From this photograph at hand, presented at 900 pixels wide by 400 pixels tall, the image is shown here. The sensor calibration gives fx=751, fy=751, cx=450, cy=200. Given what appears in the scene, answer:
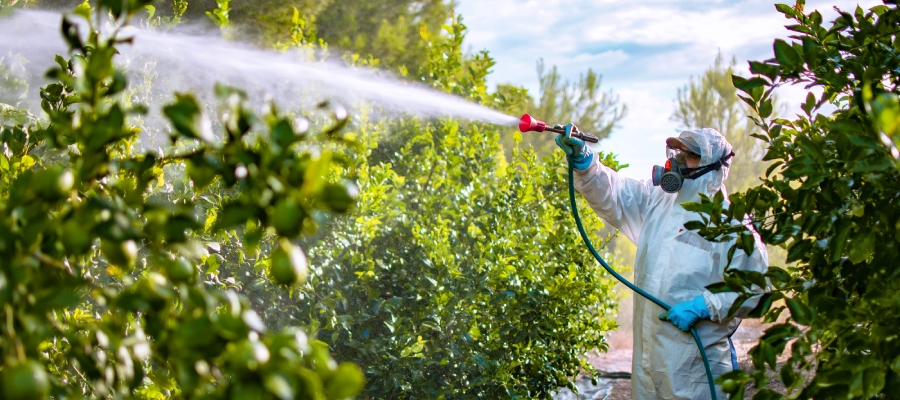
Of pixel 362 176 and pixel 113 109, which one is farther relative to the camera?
pixel 362 176

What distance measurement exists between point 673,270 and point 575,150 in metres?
0.63

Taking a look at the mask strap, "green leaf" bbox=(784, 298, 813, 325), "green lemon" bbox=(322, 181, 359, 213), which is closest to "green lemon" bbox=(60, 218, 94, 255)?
"green lemon" bbox=(322, 181, 359, 213)

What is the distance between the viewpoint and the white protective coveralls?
2965 mm

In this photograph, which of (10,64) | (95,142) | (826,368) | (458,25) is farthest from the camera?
(458,25)

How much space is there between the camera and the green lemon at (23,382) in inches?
22.7

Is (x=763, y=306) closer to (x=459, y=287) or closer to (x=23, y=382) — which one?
(x=23, y=382)

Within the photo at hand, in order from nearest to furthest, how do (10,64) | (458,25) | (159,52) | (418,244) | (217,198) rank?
(217,198)
(10,64)
(159,52)
(418,244)
(458,25)

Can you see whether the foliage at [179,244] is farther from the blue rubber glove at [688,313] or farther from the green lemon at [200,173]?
the blue rubber glove at [688,313]

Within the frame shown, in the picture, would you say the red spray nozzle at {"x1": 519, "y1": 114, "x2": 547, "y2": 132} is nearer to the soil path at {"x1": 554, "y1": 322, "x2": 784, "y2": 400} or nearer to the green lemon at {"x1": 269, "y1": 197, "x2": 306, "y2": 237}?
the soil path at {"x1": 554, "y1": 322, "x2": 784, "y2": 400}

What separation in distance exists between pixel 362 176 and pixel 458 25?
4.95 ft

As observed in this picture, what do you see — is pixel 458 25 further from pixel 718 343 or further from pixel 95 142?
pixel 95 142

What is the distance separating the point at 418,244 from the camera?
11.2 feet

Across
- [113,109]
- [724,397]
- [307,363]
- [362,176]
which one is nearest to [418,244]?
[362,176]

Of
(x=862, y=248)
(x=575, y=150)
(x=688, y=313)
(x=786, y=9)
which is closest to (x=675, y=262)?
(x=688, y=313)
